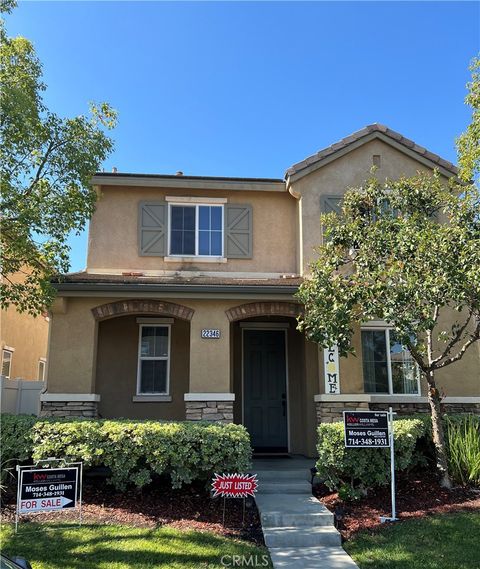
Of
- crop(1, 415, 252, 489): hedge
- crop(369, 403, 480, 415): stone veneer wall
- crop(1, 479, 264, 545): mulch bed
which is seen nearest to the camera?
crop(1, 479, 264, 545): mulch bed

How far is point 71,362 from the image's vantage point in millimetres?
9930

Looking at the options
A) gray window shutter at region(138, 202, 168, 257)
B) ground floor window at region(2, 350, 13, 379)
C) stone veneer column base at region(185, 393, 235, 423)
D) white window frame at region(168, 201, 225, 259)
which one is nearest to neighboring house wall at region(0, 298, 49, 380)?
ground floor window at region(2, 350, 13, 379)

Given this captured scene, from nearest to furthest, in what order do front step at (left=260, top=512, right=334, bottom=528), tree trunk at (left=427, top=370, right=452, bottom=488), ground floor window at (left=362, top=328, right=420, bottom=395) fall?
1. front step at (left=260, top=512, right=334, bottom=528)
2. tree trunk at (left=427, top=370, right=452, bottom=488)
3. ground floor window at (left=362, top=328, right=420, bottom=395)

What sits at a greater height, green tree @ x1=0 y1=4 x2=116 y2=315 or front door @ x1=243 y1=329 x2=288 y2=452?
green tree @ x1=0 y1=4 x2=116 y2=315

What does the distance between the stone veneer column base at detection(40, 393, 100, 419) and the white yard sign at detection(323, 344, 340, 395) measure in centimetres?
455

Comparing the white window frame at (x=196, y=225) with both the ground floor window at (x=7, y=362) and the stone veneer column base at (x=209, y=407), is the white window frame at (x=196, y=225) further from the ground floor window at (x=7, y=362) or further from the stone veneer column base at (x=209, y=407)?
the ground floor window at (x=7, y=362)

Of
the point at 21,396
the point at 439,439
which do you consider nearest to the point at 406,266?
the point at 439,439

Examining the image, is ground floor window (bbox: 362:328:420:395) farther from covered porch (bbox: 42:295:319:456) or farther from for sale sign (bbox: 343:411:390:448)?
for sale sign (bbox: 343:411:390:448)

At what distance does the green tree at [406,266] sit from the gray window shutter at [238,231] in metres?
2.71

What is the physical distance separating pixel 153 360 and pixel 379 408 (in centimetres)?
490

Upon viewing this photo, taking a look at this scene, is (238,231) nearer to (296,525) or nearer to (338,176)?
(338,176)

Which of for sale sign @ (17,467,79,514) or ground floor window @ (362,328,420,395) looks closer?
for sale sign @ (17,467,79,514)

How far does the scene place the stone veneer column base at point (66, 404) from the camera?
973 cm

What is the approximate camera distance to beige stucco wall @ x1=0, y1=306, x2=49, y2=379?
15198mm
